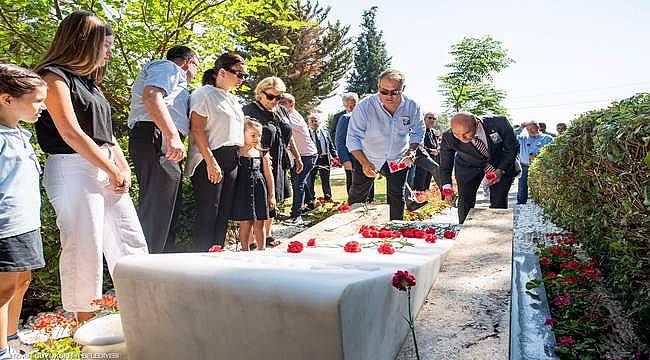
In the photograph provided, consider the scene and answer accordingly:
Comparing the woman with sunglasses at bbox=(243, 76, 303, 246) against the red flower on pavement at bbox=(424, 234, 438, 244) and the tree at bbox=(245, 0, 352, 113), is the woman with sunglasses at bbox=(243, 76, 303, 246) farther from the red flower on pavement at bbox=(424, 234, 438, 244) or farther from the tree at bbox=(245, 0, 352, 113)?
the tree at bbox=(245, 0, 352, 113)

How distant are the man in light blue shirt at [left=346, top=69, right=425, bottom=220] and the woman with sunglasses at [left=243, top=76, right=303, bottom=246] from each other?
2.89 ft

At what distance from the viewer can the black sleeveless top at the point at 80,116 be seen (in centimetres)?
284

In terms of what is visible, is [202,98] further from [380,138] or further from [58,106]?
Answer: [380,138]

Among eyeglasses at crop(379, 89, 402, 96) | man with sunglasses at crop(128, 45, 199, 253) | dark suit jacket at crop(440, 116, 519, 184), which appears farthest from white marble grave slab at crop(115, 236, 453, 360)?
dark suit jacket at crop(440, 116, 519, 184)

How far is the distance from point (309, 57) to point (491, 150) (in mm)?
27367

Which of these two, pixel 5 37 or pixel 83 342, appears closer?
pixel 83 342

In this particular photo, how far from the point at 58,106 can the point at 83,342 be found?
1278 millimetres

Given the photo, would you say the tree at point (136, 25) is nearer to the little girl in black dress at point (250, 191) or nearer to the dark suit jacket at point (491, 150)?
the little girl in black dress at point (250, 191)

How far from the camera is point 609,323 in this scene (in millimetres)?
3102

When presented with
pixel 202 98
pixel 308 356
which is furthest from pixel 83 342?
pixel 202 98

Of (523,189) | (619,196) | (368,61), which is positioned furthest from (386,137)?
(368,61)

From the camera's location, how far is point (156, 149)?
3859 mm

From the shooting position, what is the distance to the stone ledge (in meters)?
2.15

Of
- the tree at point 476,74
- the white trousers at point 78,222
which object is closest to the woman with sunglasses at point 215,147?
the white trousers at point 78,222
